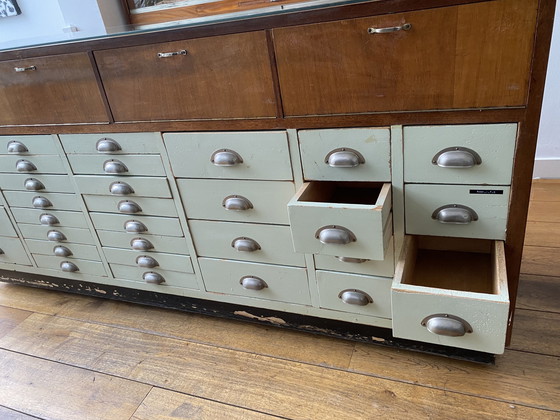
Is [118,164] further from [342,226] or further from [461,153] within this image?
[461,153]

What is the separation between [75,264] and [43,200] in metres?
0.30

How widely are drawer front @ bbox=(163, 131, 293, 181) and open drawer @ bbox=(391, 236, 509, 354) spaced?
1.33ft

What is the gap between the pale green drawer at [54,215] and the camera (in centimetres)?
153

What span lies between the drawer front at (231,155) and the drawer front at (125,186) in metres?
0.11

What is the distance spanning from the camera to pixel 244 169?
1.15m

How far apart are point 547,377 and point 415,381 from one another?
0.35 m

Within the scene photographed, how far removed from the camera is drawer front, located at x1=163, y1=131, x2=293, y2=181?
109 cm

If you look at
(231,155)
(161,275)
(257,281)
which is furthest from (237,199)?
(161,275)

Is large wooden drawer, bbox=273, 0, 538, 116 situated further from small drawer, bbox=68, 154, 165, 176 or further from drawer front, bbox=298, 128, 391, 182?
small drawer, bbox=68, 154, 165, 176

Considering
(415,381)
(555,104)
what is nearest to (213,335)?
(415,381)

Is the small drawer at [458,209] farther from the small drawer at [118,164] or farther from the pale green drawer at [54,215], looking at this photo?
the pale green drawer at [54,215]

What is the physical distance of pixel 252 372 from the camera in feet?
4.22

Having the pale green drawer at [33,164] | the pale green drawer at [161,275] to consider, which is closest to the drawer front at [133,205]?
the pale green drawer at [33,164]

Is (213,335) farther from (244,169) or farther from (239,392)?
(244,169)
